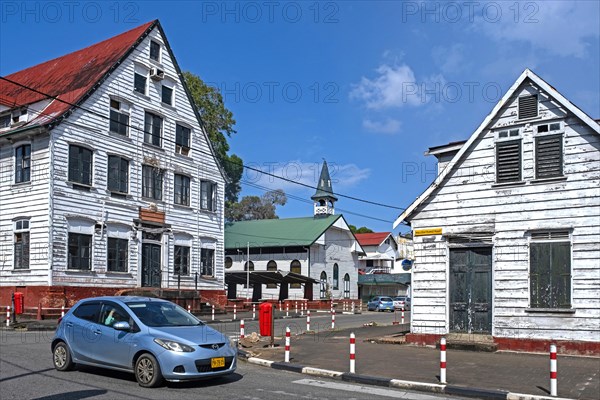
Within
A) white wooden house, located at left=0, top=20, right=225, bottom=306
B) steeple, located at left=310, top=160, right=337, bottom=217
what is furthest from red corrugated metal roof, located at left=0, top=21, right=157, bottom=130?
steeple, located at left=310, top=160, right=337, bottom=217

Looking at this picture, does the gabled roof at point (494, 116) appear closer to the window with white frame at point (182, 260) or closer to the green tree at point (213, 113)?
→ the window with white frame at point (182, 260)

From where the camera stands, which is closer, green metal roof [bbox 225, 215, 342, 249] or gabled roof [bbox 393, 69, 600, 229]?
gabled roof [bbox 393, 69, 600, 229]

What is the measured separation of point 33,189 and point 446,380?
23347 millimetres

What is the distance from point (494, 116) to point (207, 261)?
24.4m

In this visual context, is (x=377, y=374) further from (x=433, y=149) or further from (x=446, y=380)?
(x=433, y=149)

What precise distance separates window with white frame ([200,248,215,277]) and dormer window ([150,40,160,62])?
11.4 m

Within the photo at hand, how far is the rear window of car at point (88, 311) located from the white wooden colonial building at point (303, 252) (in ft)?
127

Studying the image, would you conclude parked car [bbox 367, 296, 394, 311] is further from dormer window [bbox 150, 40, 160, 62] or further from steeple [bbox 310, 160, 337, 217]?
dormer window [bbox 150, 40, 160, 62]

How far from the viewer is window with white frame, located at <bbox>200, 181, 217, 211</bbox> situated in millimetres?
38812

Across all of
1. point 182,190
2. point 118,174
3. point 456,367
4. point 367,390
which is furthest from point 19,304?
point 367,390

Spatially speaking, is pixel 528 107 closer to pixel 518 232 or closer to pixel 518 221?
pixel 518 221

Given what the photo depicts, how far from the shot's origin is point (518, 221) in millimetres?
17578

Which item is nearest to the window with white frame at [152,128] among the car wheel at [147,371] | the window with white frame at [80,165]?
the window with white frame at [80,165]

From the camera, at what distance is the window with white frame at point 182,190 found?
3675cm
